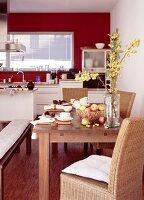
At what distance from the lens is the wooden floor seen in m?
3.02

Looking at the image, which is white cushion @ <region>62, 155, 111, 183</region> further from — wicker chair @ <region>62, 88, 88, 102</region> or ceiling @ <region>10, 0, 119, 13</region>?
ceiling @ <region>10, 0, 119, 13</region>

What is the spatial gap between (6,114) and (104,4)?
11.2ft

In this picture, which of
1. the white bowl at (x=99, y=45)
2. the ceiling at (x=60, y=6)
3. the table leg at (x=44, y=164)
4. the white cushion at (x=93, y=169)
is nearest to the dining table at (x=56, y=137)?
the table leg at (x=44, y=164)

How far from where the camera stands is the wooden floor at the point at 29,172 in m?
3.02

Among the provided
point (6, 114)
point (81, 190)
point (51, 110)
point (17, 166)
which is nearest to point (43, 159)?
point (81, 190)

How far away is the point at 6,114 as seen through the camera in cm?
654

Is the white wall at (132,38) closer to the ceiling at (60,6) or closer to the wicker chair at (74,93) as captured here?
the ceiling at (60,6)

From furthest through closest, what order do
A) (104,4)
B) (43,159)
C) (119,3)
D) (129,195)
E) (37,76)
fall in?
(37,76), (104,4), (119,3), (43,159), (129,195)

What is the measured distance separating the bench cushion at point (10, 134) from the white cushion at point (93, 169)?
0.79m

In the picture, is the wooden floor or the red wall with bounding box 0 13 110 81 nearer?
the wooden floor

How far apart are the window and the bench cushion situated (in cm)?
460

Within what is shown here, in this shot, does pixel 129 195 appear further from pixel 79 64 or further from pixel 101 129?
pixel 79 64

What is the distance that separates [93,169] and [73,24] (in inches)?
276

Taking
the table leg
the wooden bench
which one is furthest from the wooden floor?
the table leg
